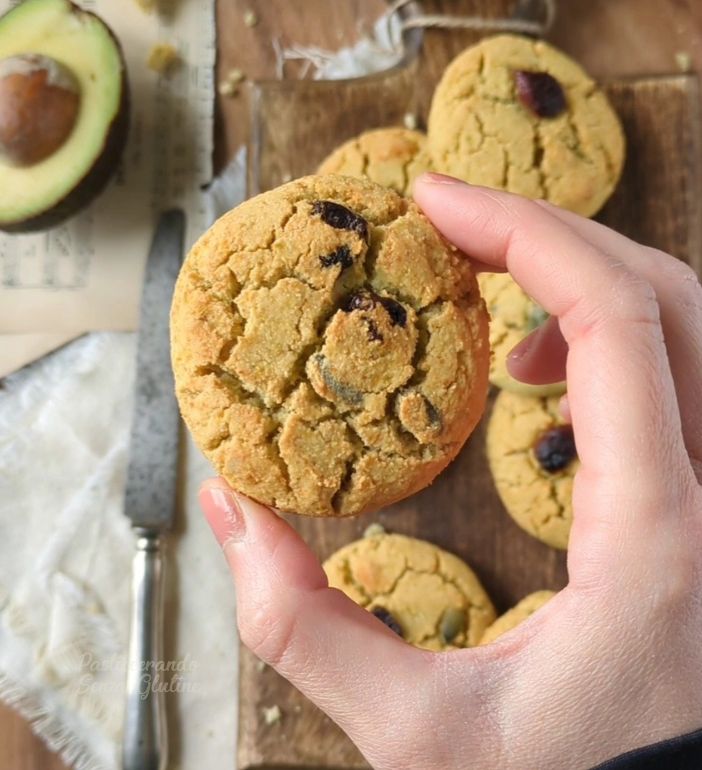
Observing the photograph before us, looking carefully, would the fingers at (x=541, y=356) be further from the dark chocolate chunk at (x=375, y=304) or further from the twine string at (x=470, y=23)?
the twine string at (x=470, y=23)

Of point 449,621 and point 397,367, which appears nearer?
point 397,367

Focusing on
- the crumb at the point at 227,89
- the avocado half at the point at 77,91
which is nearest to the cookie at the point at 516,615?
the avocado half at the point at 77,91

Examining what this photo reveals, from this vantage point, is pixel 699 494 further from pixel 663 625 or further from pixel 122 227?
pixel 122 227

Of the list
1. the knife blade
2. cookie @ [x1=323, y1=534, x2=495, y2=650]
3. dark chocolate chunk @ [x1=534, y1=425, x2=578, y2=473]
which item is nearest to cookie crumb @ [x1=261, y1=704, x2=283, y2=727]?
cookie @ [x1=323, y1=534, x2=495, y2=650]

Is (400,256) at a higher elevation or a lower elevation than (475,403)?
higher

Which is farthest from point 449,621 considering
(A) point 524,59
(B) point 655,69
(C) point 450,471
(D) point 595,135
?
(B) point 655,69
